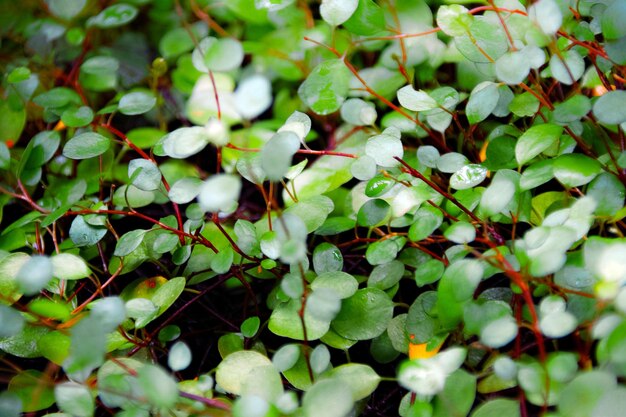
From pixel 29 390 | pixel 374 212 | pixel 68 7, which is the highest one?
pixel 68 7

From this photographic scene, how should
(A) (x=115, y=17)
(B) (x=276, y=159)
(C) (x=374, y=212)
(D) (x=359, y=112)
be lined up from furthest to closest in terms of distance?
1. (A) (x=115, y=17)
2. (D) (x=359, y=112)
3. (C) (x=374, y=212)
4. (B) (x=276, y=159)

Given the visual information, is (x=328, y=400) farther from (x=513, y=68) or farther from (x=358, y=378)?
(x=513, y=68)

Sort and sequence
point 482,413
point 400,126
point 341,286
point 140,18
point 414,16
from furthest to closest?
point 140,18, point 414,16, point 400,126, point 341,286, point 482,413

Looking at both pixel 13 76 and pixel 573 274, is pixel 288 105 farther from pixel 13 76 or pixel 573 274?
pixel 573 274

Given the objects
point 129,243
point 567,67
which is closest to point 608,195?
point 567,67

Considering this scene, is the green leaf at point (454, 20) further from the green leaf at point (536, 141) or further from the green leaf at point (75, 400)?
the green leaf at point (75, 400)

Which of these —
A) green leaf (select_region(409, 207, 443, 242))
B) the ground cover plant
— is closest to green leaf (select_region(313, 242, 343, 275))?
the ground cover plant

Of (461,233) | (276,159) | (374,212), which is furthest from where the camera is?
(374,212)

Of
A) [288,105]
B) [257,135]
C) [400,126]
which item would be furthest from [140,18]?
[400,126]
